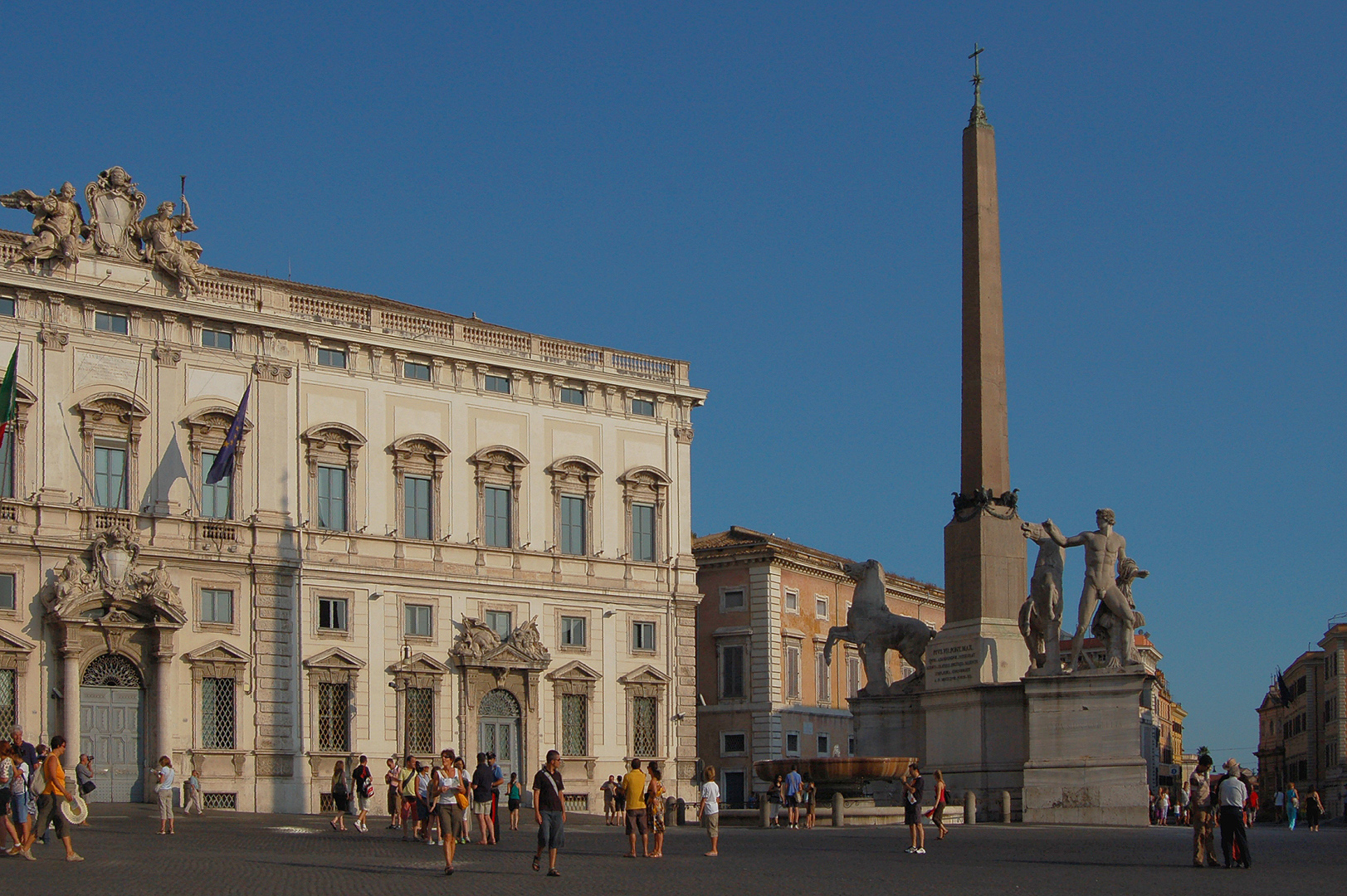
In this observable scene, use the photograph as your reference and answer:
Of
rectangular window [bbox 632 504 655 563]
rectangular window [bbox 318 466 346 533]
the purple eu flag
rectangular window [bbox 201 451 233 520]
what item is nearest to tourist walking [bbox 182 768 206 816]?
rectangular window [bbox 201 451 233 520]

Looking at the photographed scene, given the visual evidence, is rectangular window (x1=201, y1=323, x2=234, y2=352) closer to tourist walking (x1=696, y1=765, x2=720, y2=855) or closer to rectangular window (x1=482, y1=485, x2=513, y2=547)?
rectangular window (x1=482, y1=485, x2=513, y2=547)

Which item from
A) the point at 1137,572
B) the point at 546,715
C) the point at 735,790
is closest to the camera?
the point at 1137,572

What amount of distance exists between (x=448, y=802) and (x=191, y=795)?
19.8 metres

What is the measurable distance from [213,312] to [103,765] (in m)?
10.5

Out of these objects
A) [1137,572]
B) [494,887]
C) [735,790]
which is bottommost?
[735,790]

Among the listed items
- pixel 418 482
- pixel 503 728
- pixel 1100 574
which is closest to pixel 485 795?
pixel 1100 574

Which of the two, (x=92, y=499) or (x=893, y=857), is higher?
(x=92, y=499)

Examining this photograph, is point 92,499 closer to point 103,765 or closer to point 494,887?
point 103,765

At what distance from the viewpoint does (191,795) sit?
3972 cm

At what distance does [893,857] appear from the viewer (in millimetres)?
21594

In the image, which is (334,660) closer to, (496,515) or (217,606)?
(217,606)

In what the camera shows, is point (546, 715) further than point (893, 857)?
Yes

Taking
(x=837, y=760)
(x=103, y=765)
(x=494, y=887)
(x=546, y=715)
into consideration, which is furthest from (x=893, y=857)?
(x=546, y=715)

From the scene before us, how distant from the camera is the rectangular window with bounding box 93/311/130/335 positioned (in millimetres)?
42438
